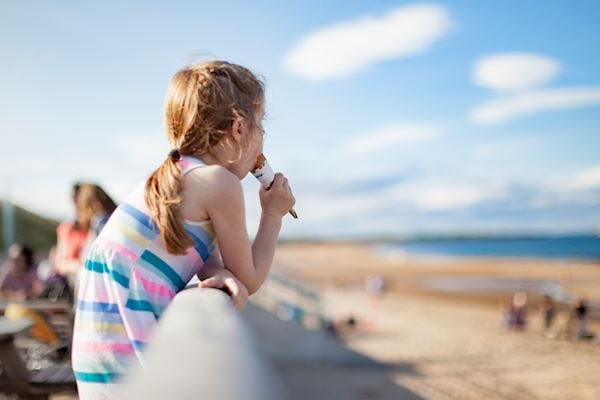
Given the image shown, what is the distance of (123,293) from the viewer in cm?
134

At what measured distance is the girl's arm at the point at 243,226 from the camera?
139cm

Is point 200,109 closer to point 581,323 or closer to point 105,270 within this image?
point 105,270

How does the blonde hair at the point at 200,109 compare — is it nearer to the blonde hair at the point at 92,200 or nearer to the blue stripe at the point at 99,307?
the blue stripe at the point at 99,307

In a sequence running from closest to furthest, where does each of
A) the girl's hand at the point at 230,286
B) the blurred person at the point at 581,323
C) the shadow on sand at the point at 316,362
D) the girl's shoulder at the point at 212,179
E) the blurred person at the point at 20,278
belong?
the girl's hand at the point at 230,286, the girl's shoulder at the point at 212,179, the blurred person at the point at 20,278, the shadow on sand at the point at 316,362, the blurred person at the point at 581,323

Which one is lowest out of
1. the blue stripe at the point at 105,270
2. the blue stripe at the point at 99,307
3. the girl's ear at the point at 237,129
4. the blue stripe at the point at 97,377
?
the blue stripe at the point at 97,377

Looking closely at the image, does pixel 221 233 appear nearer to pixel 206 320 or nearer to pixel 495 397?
pixel 206 320

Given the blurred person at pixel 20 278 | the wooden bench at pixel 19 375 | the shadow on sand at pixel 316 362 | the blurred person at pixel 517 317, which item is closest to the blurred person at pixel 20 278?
the blurred person at pixel 20 278

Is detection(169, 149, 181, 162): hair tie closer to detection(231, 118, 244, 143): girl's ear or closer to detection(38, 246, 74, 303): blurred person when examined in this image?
detection(231, 118, 244, 143): girl's ear

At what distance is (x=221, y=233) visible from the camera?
4.64ft

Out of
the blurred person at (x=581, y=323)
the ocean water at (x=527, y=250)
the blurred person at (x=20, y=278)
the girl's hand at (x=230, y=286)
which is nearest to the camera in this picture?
the girl's hand at (x=230, y=286)

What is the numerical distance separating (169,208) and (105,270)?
205mm

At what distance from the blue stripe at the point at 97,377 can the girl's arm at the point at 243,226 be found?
13.9 inches

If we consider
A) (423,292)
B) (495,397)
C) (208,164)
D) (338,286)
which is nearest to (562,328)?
(495,397)

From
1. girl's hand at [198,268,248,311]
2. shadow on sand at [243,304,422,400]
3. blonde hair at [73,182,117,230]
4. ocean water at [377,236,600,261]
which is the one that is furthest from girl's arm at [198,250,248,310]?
ocean water at [377,236,600,261]
